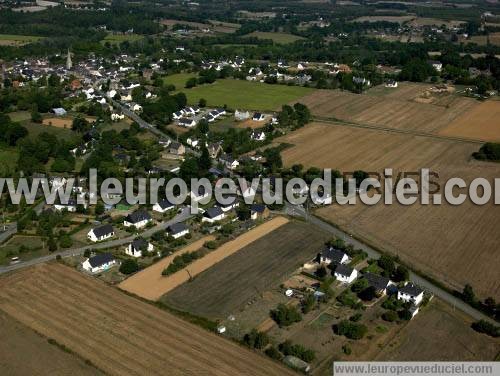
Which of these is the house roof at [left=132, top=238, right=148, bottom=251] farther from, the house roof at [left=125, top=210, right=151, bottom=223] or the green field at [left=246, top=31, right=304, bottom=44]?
the green field at [left=246, top=31, right=304, bottom=44]

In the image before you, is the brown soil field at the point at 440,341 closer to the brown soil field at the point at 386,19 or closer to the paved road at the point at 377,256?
the paved road at the point at 377,256

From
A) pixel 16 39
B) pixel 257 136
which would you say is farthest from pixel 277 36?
pixel 257 136

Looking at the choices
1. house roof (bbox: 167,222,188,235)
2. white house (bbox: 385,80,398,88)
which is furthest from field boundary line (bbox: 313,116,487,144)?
house roof (bbox: 167,222,188,235)

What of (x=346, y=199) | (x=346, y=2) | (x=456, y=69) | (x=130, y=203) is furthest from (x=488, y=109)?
(x=346, y=2)

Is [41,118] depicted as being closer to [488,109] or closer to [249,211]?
[249,211]

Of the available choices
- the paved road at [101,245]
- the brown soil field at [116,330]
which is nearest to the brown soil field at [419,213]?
the paved road at [101,245]
